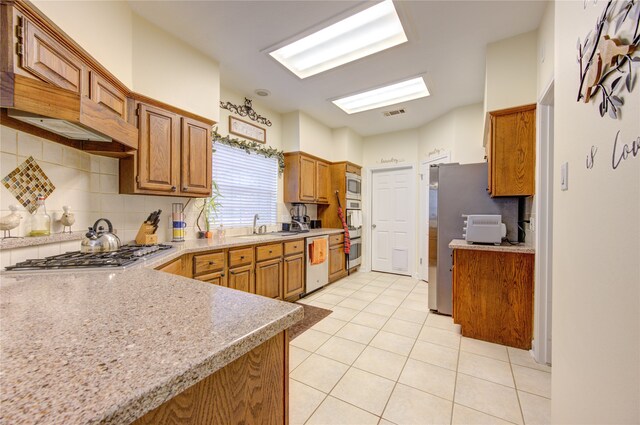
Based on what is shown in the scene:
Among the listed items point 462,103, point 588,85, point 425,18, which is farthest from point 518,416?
point 462,103

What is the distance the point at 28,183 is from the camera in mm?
1514

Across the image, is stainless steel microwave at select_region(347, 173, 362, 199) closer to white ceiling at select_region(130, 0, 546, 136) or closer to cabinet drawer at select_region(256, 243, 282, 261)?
white ceiling at select_region(130, 0, 546, 136)

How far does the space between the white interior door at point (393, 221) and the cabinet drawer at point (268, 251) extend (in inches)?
101

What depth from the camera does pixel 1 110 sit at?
1183 millimetres

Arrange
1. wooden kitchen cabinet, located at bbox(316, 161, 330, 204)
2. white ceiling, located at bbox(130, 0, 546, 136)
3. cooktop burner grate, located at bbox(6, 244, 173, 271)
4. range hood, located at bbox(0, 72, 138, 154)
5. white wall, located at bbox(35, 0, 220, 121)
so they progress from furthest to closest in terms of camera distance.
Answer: wooden kitchen cabinet, located at bbox(316, 161, 330, 204) < white ceiling, located at bbox(130, 0, 546, 136) < white wall, located at bbox(35, 0, 220, 121) < cooktop burner grate, located at bbox(6, 244, 173, 271) < range hood, located at bbox(0, 72, 138, 154)

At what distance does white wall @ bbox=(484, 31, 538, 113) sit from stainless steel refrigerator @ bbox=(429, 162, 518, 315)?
2.13 feet

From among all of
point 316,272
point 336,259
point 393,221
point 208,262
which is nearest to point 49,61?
point 208,262

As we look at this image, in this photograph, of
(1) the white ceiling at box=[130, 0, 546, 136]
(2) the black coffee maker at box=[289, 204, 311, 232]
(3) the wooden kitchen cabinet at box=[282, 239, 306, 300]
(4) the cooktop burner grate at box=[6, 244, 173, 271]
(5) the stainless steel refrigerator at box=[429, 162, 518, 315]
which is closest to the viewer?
(4) the cooktop burner grate at box=[6, 244, 173, 271]

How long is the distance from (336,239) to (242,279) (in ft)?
6.64

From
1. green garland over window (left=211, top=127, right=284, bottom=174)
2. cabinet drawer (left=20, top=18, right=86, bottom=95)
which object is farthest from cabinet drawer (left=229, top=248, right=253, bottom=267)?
cabinet drawer (left=20, top=18, right=86, bottom=95)

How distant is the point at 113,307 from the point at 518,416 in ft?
6.97

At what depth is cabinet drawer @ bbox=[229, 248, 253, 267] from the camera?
2518mm

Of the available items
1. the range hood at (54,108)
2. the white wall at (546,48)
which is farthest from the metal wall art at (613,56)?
the range hood at (54,108)

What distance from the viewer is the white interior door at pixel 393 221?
4.76 m
